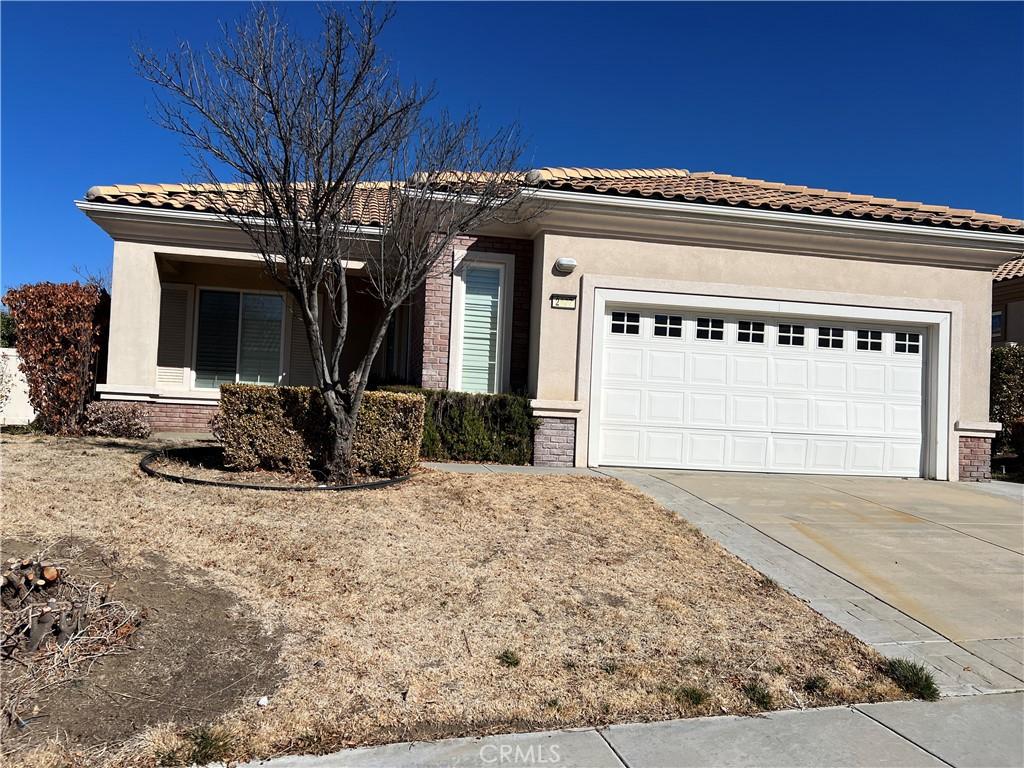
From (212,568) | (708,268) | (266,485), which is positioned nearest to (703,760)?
(212,568)

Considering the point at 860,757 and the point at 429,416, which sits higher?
the point at 429,416

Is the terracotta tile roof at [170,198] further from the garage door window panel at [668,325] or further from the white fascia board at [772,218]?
the garage door window panel at [668,325]

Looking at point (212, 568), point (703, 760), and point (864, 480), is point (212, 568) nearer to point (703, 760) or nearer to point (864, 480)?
point (703, 760)

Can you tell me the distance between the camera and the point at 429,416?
10.0m

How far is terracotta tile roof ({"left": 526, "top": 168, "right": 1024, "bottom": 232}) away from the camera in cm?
1020

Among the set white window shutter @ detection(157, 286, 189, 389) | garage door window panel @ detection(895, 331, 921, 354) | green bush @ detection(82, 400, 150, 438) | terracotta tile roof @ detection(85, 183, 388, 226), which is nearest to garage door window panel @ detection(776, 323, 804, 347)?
garage door window panel @ detection(895, 331, 921, 354)

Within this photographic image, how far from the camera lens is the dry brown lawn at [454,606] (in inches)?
145

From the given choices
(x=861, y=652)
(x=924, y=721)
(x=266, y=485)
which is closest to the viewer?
(x=924, y=721)

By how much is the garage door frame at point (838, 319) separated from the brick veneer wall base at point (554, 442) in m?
0.28

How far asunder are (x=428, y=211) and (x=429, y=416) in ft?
9.92

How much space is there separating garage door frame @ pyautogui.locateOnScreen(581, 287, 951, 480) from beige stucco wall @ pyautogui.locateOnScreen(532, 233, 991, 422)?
174mm

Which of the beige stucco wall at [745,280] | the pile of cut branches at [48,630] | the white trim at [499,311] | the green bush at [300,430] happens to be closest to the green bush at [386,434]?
the green bush at [300,430]

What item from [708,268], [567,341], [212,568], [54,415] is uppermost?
[708,268]

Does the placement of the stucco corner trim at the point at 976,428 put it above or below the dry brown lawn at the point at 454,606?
above
